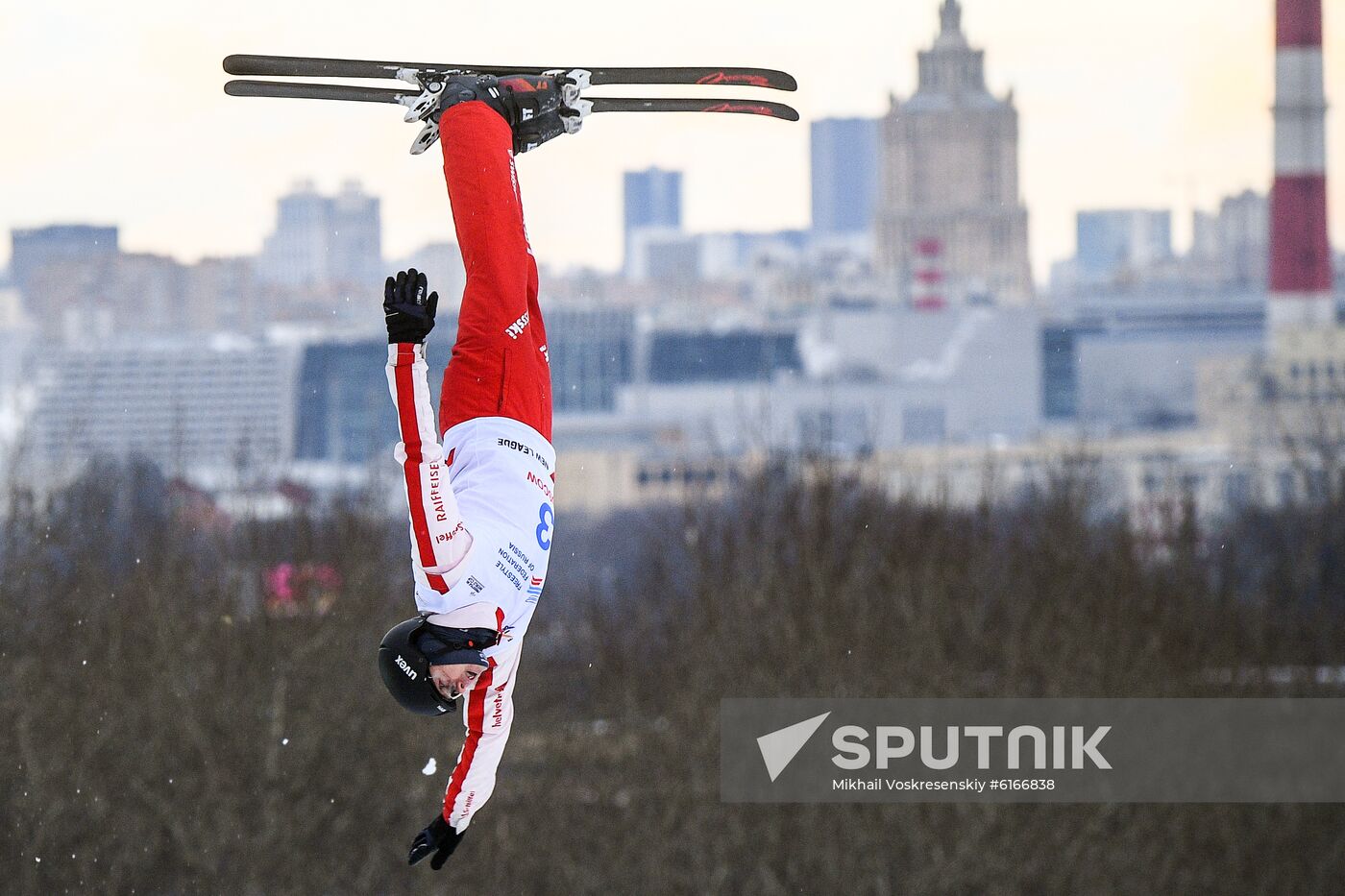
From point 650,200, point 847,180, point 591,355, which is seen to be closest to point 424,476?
point 650,200

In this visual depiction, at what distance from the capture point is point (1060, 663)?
2514 centimetres

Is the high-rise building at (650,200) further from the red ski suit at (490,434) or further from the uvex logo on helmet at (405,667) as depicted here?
the uvex logo on helmet at (405,667)

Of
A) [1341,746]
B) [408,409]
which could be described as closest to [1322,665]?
[1341,746]

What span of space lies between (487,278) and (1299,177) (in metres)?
52.6

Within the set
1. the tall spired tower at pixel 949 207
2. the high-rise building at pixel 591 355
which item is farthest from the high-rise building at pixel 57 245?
the tall spired tower at pixel 949 207

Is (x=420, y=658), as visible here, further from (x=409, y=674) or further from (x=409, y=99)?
(x=409, y=99)

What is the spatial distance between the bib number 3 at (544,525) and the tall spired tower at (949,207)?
58.9 meters

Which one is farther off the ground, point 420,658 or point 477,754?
point 420,658

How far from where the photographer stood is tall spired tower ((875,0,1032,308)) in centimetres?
6588

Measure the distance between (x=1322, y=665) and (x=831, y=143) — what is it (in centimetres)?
4102

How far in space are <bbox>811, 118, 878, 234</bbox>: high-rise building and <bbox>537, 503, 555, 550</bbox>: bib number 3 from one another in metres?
63.0

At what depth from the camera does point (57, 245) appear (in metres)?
46.0

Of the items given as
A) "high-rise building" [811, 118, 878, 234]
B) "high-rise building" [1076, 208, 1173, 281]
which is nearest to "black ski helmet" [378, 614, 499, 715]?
"high-rise building" [811, 118, 878, 234]

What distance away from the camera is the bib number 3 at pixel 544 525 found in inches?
193
